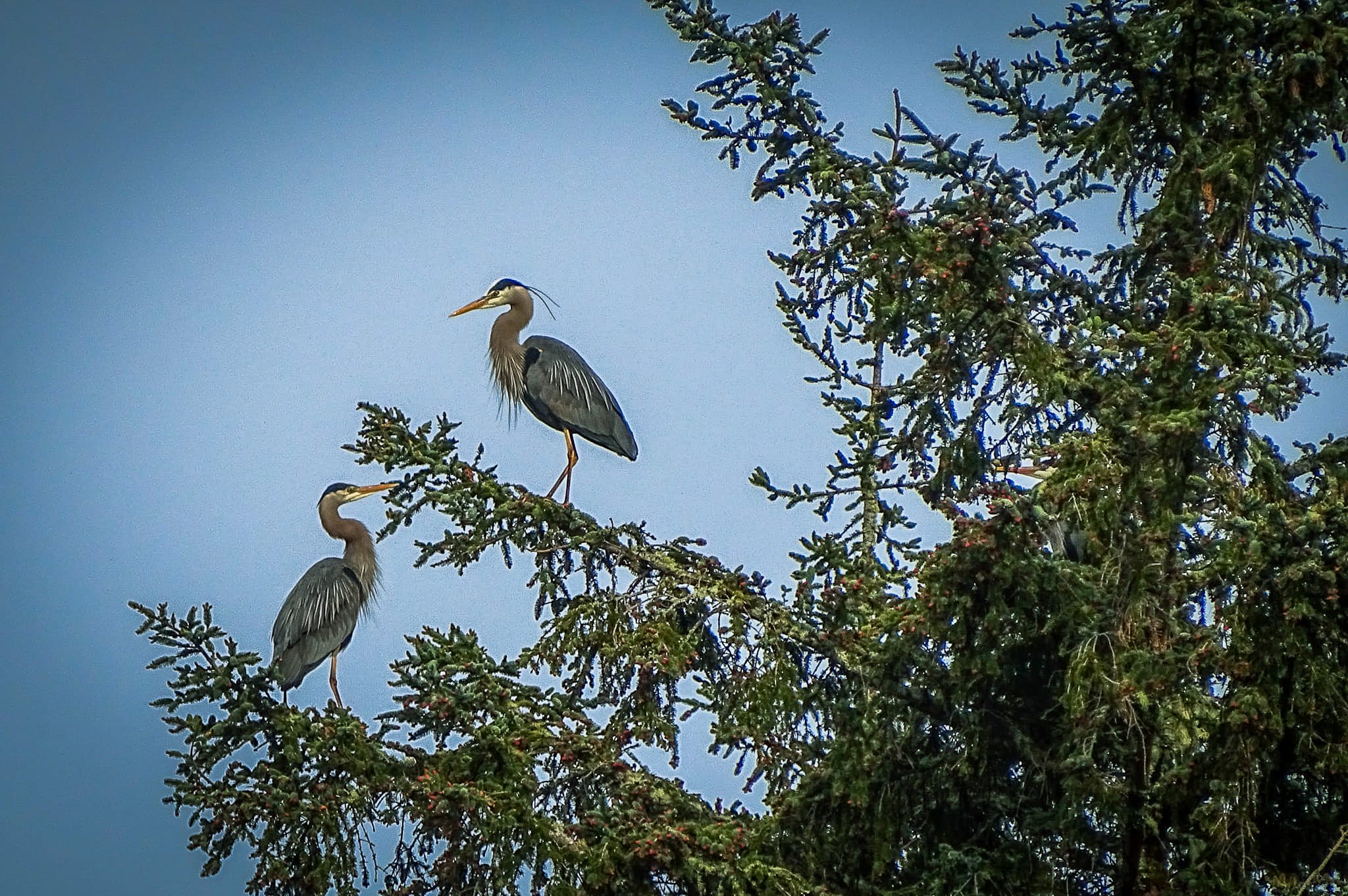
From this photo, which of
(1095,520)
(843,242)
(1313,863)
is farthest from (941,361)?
(1313,863)

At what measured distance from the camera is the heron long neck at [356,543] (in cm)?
1516

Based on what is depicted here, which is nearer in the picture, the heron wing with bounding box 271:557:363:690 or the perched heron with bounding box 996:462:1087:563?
the perched heron with bounding box 996:462:1087:563

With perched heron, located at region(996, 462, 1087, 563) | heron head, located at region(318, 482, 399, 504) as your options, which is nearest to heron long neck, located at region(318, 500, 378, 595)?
heron head, located at region(318, 482, 399, 504)

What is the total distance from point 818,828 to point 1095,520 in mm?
1445

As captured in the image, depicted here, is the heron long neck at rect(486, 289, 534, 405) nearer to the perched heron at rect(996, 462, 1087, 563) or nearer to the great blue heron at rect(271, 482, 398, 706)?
the great blue heron at rect(271, 482, 398, 706)

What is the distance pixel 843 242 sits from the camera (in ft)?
20.0

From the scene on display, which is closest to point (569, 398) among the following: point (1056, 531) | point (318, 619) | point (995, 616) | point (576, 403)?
point (576, 403)

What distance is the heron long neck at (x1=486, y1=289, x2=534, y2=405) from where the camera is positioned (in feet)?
44.2

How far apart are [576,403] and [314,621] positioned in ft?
9.94

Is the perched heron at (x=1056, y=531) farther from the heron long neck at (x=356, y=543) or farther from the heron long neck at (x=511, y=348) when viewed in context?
the heron long neck at (x=356, y=543)

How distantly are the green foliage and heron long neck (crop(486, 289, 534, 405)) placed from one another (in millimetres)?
6577

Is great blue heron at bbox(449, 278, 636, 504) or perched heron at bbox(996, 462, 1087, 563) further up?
great blue heron at bbox(449, 278, 636, 504)

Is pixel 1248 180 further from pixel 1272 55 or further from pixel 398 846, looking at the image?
pixel 398 846

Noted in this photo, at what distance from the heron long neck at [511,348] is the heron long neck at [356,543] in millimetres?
2480
